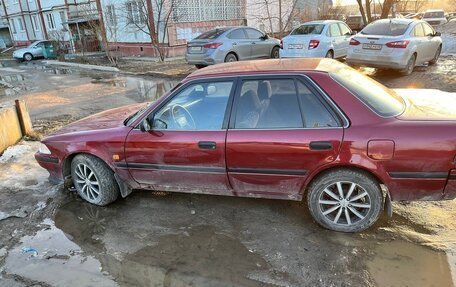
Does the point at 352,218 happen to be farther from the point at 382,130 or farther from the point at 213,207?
the point at 213,207

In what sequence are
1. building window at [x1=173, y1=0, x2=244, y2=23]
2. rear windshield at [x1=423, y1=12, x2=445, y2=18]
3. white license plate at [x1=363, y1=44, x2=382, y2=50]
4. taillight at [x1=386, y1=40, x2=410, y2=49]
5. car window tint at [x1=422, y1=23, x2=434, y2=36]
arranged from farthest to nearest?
rear windshield at [x1=423, y1=12, x2=445, y2=18], building window at [x1=173, y1=0, x2=244, y2=23], car window tint at [x1=422, y1=23, x2=434, y2=36], white license plate at [x1=363, y1=44, x2=382, y2=50], taillight at [x1=386, y1=40, x2=410, y2=49]

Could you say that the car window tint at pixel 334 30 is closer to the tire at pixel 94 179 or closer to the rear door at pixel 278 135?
the rear door at pixel 278 135

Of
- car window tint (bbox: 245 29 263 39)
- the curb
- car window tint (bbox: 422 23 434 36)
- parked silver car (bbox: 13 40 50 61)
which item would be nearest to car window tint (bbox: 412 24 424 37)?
car window tint (bbox: 422 23 434 36)

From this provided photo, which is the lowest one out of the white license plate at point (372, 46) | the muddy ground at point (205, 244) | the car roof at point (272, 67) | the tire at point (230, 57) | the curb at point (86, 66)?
the curb at point (86, 66)

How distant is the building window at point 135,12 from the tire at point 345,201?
59.4 ft

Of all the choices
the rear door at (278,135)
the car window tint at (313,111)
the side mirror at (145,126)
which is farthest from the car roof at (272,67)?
the side mirror at (145,126)

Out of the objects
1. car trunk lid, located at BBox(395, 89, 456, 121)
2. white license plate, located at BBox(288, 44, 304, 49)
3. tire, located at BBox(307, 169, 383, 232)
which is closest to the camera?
car trunk lid, located at BBox(395, 89, 456, 121)

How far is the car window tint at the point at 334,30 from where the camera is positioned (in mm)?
11819

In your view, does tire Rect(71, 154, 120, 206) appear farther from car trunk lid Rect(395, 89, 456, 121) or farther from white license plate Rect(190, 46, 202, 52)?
white license plate Rect(190, 46, 202, 52)

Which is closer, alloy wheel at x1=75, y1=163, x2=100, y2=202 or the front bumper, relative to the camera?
alloy wheel at x1=75, y1=163, x2=100, y2=202

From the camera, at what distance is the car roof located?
11.6ft

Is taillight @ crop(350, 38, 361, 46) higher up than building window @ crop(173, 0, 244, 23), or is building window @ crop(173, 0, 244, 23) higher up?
building window @ crop(173, 0, 244, 23)

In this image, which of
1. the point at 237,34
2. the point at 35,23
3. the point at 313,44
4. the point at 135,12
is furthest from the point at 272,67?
the point at 35,23

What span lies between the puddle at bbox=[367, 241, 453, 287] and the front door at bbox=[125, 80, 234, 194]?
1.57 meters
